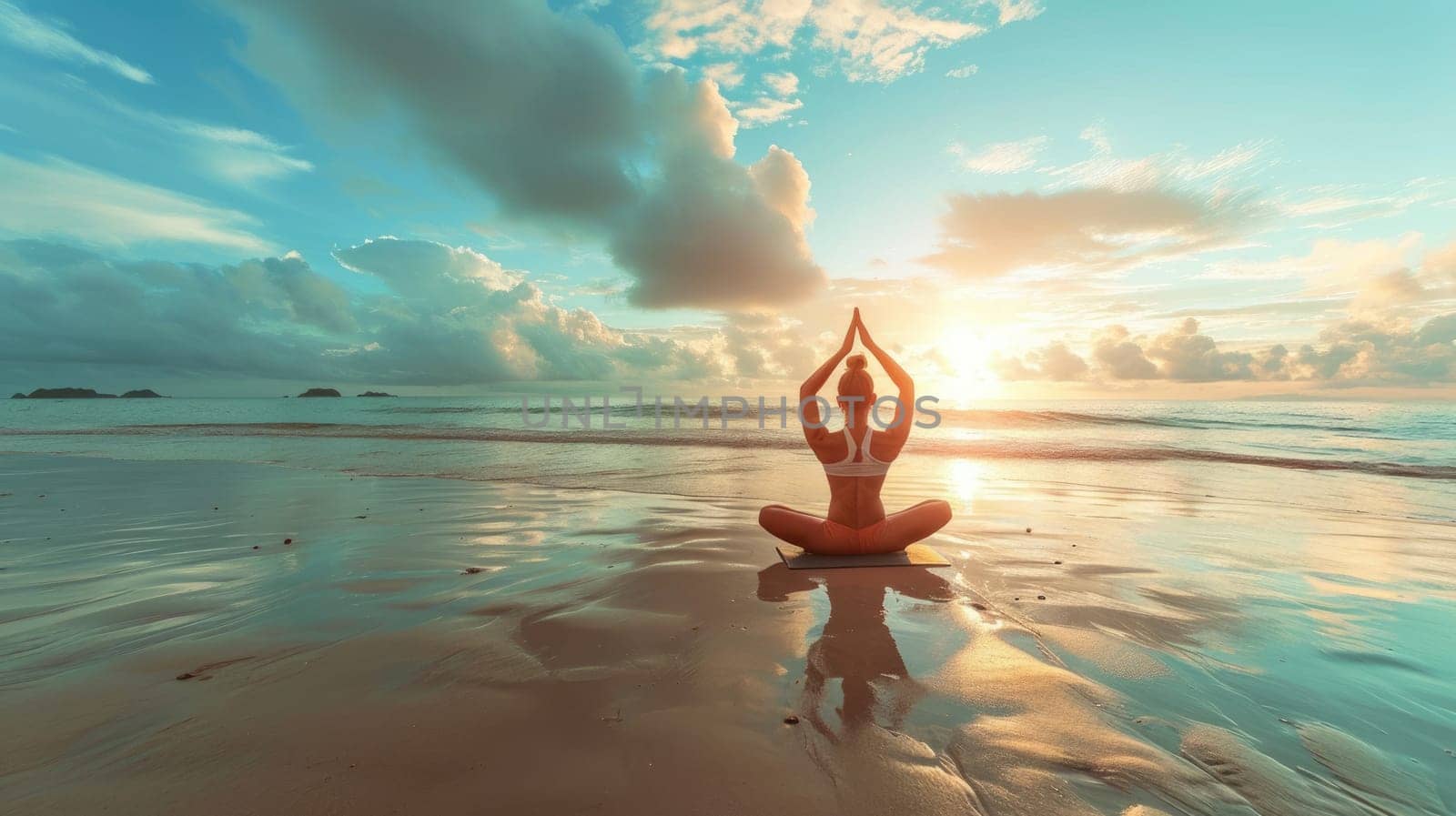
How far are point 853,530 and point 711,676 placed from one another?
313 centimetres

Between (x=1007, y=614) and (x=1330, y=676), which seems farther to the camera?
(x=1007, y=614)

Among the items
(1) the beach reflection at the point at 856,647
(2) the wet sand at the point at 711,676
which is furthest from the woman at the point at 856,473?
(2) the wet sand at the point at 711,676

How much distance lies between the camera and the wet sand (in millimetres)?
2418

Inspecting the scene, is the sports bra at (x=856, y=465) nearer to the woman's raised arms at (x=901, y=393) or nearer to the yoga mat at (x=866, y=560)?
the woman's raised arms at (x=901, y=393)

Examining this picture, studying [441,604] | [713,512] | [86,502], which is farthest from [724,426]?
[441,604]

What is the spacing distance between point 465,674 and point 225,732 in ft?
3.66

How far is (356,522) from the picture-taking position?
7.92 m

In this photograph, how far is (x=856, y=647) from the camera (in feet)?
12.6

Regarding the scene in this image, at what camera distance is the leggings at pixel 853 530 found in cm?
598

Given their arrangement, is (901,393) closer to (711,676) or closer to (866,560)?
(866,560)

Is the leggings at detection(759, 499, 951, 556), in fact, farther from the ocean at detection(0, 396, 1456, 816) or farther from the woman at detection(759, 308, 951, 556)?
the ocean at detection(0, 396, 1456, 816)

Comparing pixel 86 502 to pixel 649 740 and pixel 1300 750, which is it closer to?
pixel 649 740

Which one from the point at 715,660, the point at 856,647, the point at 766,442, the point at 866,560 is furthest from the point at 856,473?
the point at 766,442

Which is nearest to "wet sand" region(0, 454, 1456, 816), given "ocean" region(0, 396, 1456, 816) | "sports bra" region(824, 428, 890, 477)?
"ocean" region(0, 396, 1456, 816)
